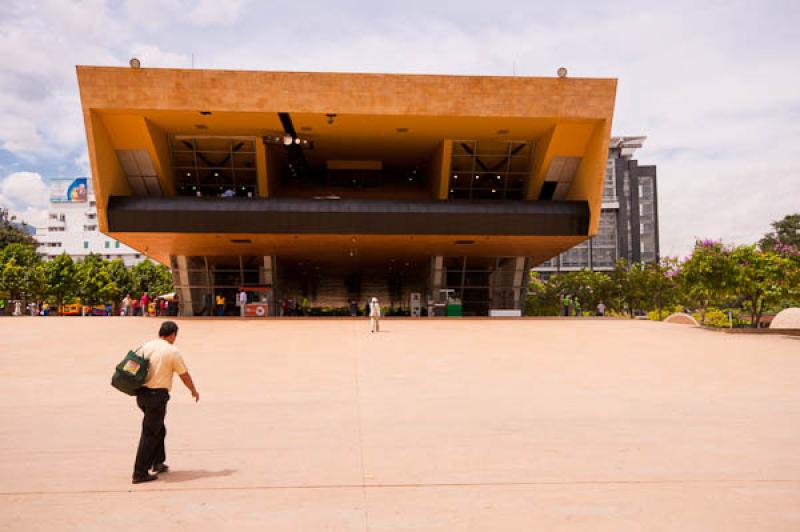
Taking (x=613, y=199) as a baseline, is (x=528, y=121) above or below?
below

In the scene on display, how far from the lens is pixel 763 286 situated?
2144 cm

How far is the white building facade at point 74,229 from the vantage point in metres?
105

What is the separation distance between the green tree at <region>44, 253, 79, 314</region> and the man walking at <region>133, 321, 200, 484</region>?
187 ft

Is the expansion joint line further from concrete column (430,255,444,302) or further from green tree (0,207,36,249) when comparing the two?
green tree (0,207,36,249)

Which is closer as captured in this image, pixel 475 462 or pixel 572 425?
pixel 475 462

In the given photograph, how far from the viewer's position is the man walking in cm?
543

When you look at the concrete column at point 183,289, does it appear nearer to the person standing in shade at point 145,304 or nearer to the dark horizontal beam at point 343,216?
the person standing in shade at point 145,304

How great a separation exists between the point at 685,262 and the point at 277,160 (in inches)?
971

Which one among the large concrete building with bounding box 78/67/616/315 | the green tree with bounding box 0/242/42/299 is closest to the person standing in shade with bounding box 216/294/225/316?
the large concrete building with bounding box 78/67/616/315

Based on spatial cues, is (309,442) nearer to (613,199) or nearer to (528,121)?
(528,121)

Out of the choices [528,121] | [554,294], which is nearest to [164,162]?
[528,121]

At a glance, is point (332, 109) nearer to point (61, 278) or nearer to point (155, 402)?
point (155, 402)

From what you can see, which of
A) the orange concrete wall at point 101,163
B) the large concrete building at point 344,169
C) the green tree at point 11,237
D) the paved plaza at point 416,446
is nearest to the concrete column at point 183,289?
the large concrete building at point 344,169

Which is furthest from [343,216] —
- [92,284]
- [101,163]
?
[92,284]
